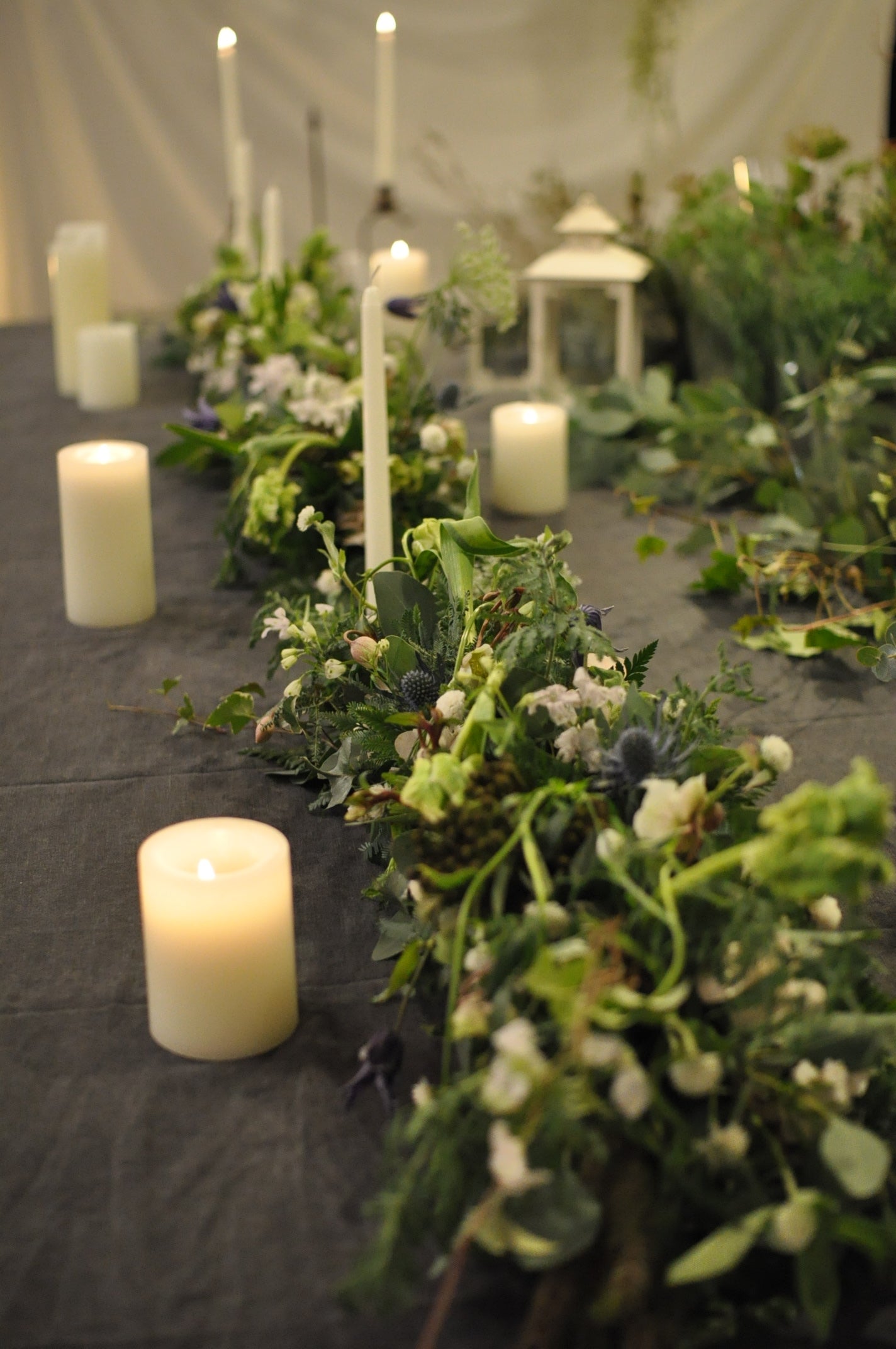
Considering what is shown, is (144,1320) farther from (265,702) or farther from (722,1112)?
(265,702)

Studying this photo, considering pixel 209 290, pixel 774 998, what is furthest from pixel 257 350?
pixel 774 998

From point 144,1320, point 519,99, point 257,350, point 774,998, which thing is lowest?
point 144,1320

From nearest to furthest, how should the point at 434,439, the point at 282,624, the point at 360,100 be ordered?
the point at 282,624 < the point at 434,439 < the point at 360,100

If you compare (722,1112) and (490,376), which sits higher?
(490,376)

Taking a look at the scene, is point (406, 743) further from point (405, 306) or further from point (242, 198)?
point (242, 198)

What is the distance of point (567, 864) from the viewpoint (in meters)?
0.61

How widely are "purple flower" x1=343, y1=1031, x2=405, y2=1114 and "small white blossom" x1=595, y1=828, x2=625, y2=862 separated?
0.13 meters

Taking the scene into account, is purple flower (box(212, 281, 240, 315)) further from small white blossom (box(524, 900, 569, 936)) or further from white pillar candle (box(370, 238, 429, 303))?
small white blossom (box(524, 900, 569, 936))

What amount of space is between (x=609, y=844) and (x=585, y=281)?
4.43 feet

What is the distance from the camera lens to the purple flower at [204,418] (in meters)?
1.43

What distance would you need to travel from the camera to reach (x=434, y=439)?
1210 mm

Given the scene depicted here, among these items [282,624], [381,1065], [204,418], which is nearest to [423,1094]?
[381,1065]

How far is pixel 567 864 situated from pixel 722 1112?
0.13 metres

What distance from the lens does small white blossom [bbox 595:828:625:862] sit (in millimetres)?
572
